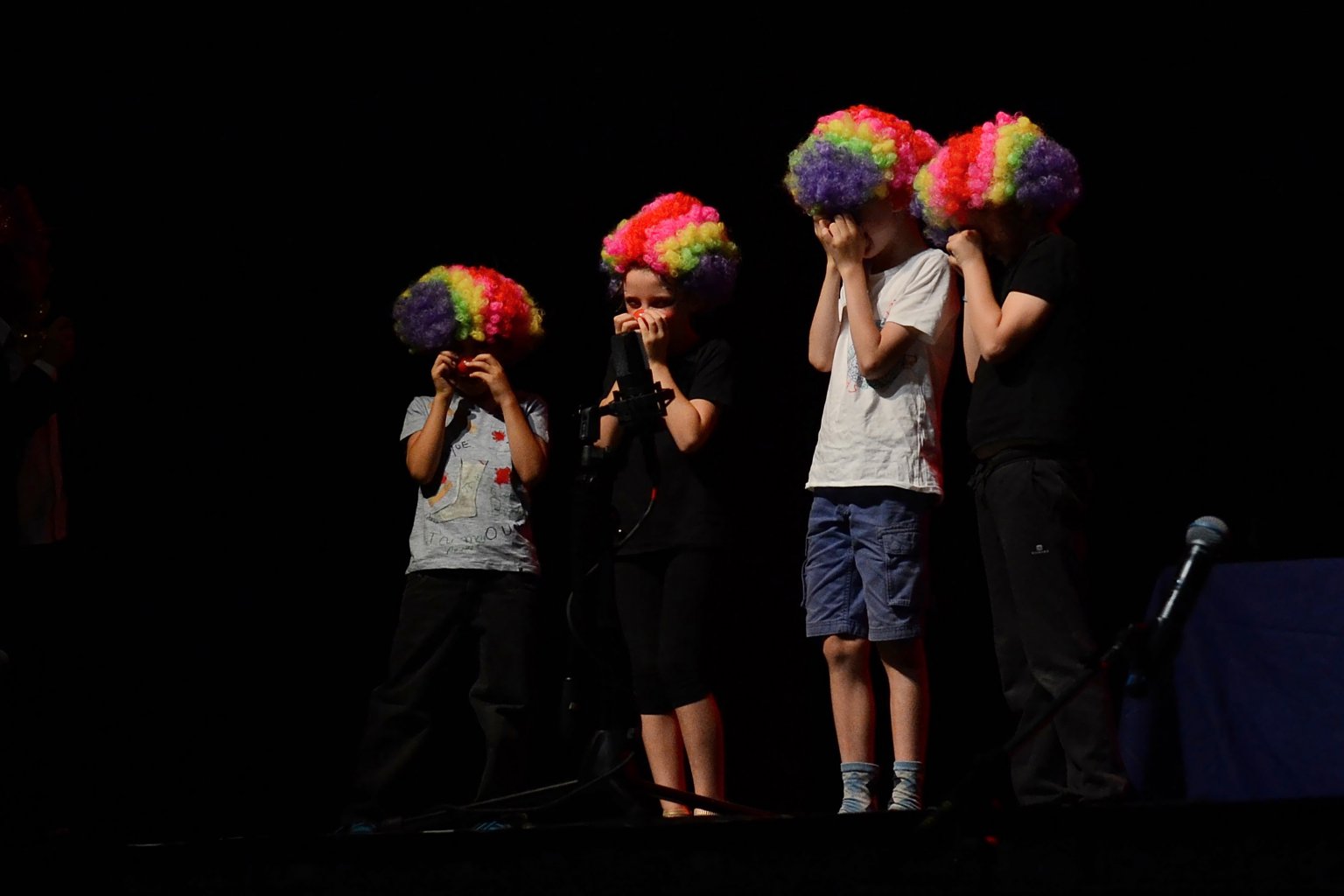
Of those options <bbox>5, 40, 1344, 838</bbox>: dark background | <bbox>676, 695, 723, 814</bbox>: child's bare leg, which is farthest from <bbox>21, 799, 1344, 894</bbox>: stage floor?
<bbox>5, 40, 1344, 838</bbox>: dark background

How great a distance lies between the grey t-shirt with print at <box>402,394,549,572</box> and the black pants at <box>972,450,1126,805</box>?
122 centimetres

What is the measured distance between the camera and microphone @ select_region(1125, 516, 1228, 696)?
5.63 feet

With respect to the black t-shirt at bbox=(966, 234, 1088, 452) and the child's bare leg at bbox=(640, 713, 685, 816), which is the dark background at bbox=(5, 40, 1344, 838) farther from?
the black t-shirt at bbox=(966, 234, 1088, 452)

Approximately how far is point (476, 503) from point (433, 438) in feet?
0.62

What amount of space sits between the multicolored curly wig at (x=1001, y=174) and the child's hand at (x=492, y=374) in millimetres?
1148

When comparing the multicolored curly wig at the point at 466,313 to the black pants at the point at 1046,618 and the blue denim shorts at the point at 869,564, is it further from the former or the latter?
the black pants at the point at 1046,618

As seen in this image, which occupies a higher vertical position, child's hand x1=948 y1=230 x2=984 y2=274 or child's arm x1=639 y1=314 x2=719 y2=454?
child's hand x1=948 y1=230 x2=984 y2=274

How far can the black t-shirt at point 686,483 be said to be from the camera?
305 cm

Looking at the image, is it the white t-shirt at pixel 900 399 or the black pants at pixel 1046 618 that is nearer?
the black pants at pixel 1046 618

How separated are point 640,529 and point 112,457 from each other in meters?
1.73

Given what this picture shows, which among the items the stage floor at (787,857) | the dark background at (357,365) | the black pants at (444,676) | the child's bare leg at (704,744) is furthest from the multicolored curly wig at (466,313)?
the stage floor at (787,857)

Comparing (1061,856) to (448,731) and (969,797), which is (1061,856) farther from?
(448,731)

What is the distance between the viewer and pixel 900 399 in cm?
284

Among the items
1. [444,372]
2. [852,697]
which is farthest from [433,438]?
[852,697]
